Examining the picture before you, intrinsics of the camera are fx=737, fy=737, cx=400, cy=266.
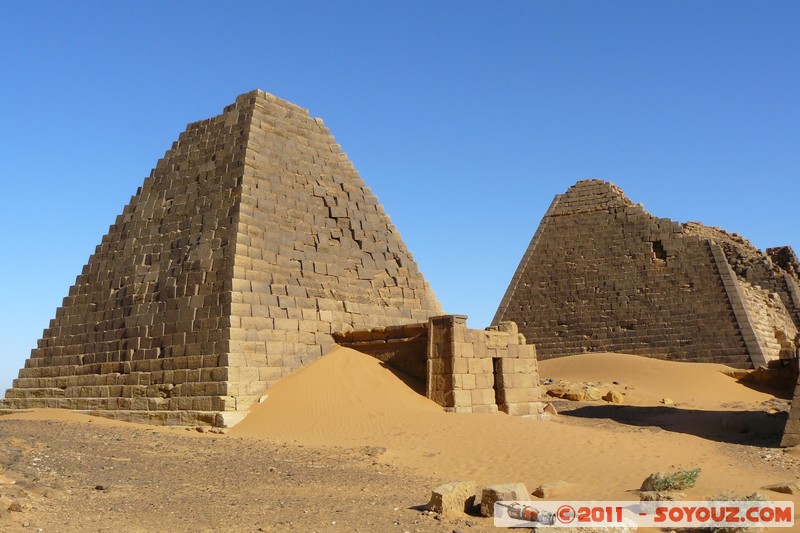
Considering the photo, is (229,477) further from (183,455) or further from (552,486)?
(552,486)

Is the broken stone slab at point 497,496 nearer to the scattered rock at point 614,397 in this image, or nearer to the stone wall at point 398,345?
the stone wall at point 398,345

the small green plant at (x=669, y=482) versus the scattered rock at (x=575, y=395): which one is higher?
the scattered rock at (x=575, y=395)

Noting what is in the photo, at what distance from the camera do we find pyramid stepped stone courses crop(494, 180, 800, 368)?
77.7ft

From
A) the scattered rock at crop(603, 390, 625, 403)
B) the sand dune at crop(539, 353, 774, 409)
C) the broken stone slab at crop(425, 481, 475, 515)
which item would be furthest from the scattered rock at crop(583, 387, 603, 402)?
the broken stone slab at crop(425, 481, 475, 515)

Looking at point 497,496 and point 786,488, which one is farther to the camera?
point 786,488

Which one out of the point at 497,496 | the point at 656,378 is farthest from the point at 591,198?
the point at 497,496

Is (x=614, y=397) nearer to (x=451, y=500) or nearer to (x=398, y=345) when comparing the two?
(x=398, y=345)

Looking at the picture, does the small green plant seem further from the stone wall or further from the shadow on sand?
the stone wall

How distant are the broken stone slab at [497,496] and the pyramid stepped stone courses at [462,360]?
5460 mm

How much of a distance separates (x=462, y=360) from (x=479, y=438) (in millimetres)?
2306

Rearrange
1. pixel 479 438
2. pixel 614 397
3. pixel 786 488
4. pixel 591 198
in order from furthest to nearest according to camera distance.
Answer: pixel 591 198, pixel 614 397, pixel 479 438, pixel 786 488

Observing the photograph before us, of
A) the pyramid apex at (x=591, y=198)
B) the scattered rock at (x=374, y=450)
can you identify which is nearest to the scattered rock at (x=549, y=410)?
the scattered rock at (x=374, y=450)

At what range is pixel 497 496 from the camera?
6602mm

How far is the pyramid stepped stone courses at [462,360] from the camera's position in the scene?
1254cm
